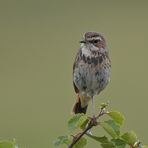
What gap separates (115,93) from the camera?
53.1ft

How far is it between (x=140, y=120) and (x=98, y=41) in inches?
302

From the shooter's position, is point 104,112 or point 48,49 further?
point 48,49

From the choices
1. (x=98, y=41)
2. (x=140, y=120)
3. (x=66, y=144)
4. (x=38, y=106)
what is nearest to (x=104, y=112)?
(x=66, y=144)

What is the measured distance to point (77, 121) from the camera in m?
3.80

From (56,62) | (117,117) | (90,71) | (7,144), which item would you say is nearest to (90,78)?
(90,71)

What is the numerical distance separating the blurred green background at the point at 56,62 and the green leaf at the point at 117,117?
7837 mm

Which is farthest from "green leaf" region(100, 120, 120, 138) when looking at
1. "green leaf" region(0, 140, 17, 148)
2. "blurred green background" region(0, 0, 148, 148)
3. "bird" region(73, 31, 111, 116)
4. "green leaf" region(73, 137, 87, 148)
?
"blurred green background" region(0, 0, 148, 148)

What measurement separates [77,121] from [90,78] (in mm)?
2985

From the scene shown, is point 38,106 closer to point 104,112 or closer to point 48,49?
point 48,49

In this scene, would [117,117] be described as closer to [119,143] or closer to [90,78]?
[119,143]

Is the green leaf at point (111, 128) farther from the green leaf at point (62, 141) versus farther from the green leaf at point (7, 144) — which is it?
the green leaf at point (7, 144)

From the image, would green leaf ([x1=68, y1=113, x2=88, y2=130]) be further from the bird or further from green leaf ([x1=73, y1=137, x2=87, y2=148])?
the bird

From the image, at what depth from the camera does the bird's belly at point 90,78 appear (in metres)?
6.71

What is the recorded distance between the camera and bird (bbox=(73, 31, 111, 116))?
22.0ft
